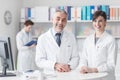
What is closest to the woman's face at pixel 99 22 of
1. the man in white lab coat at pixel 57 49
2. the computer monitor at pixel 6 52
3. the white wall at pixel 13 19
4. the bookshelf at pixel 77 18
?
the man in white lab coat at pixel 57 49

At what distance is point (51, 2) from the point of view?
20.8ft

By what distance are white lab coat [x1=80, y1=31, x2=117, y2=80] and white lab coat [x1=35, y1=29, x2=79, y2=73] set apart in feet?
0.43

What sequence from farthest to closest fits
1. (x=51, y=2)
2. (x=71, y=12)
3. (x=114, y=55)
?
(x=51, y=2) < (x=71, y=12) < (x=114, y=55)

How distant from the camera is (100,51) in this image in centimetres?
298

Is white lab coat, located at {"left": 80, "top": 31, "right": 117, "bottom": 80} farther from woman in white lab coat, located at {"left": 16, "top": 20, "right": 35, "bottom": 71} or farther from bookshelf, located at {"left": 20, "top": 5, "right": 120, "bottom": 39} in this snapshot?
bookshelf, located at {"left": 20, "top": 5, "right": 120, "bottom": 39}

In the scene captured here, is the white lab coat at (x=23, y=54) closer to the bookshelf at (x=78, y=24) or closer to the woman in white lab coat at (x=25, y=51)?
the woman in white lab coat at (x=25, y=51)

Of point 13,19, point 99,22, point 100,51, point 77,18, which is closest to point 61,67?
point 100,51

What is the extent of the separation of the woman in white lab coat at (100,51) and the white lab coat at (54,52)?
0.42 feet

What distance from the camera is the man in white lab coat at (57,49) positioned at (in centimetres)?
292

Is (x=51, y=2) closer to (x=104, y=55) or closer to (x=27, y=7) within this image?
(x=27, y=7)

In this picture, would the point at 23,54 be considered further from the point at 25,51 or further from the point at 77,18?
the point at 77,18

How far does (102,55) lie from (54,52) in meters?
0.54

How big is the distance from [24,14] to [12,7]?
32cm

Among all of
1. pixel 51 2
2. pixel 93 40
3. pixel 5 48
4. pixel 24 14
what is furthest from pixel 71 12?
pixel 5 48
